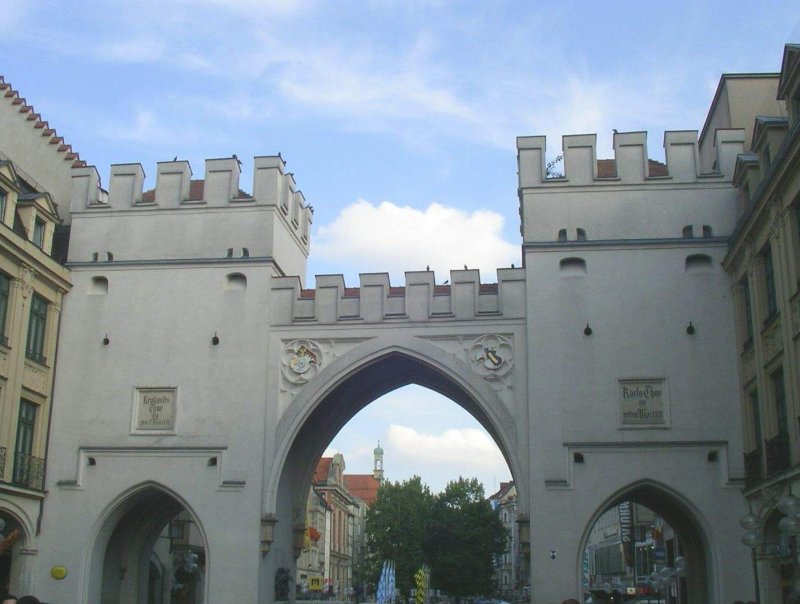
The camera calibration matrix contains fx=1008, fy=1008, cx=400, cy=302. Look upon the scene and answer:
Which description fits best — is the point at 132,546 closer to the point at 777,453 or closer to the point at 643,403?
the point at 643,403

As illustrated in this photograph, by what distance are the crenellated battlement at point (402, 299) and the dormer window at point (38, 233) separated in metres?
5.41

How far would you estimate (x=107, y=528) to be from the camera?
22.9 metres

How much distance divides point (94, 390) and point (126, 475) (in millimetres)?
2127

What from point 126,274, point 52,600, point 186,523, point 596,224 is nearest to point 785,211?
point 596,224

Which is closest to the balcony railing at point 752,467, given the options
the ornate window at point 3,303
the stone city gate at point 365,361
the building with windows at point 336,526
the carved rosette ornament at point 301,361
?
the stone city gate at point 365,361

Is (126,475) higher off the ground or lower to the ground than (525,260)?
lower

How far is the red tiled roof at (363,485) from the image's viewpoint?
4262 inches

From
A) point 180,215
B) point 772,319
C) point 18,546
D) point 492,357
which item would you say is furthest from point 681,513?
point 18,546

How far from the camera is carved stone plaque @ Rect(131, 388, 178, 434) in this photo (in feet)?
75.2

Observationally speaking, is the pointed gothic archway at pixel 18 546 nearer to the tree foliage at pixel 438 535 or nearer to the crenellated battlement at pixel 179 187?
the crenellated battlement at pixel 179 187

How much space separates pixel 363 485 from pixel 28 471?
Result: 89471mm

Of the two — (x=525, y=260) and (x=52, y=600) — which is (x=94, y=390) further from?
(x=525, y=260)

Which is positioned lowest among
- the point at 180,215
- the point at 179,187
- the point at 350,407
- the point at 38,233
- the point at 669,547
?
the point at 669,547

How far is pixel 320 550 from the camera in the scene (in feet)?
213
